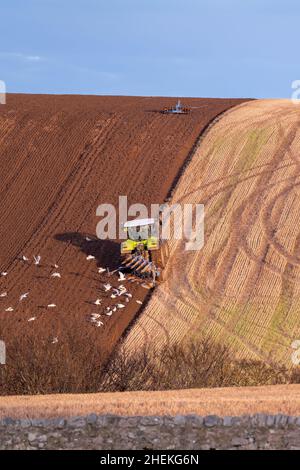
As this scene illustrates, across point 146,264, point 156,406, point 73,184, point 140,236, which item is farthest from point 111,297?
point 156,406

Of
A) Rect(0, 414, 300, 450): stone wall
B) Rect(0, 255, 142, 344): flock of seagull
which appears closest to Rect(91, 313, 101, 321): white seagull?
Rect(0, 255, 142, 344): flock of seagull

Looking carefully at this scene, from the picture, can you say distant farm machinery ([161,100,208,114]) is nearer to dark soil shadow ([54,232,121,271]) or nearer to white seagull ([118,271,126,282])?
dark soil shadow ([54,232,121,271])

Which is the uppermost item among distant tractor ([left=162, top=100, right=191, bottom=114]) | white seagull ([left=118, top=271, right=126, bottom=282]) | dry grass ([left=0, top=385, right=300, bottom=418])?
distant tractor ([left=162, top=100, right=191, bottom=114])

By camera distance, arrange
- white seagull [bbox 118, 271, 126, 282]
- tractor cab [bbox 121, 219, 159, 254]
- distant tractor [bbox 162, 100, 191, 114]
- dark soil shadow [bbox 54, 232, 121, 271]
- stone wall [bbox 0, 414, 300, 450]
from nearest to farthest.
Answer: stone wall [bbox 0, 414, 300, 450]
tractor cab [bbox 121, 219, 159, 254]
white seagull [bbox 118, 271, 126, 282]
dark soil shadow [bbox 54, 232, 121, 271]
distant tractor [bbox 162, 100, 191, 114]

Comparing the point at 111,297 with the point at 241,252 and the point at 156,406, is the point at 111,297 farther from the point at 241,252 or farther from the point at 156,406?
the point at 156,406

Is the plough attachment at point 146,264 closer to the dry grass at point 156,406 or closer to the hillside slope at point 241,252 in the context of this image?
the hillside slope at point 241,252

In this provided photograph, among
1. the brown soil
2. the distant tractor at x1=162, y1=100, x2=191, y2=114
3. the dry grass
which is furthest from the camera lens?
the distant tractor at x1=162, y1=100, x2=191, y2=114

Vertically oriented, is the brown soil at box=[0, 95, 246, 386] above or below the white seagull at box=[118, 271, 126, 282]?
above

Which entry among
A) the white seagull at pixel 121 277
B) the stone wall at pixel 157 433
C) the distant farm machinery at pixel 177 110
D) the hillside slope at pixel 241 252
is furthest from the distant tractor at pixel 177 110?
the stone wall at pixel 157 433

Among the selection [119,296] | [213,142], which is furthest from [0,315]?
[213,142]

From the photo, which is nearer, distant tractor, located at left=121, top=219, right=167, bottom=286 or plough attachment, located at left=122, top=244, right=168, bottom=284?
distant tractor, located at left=121, top=219, right=167, bottom=286
